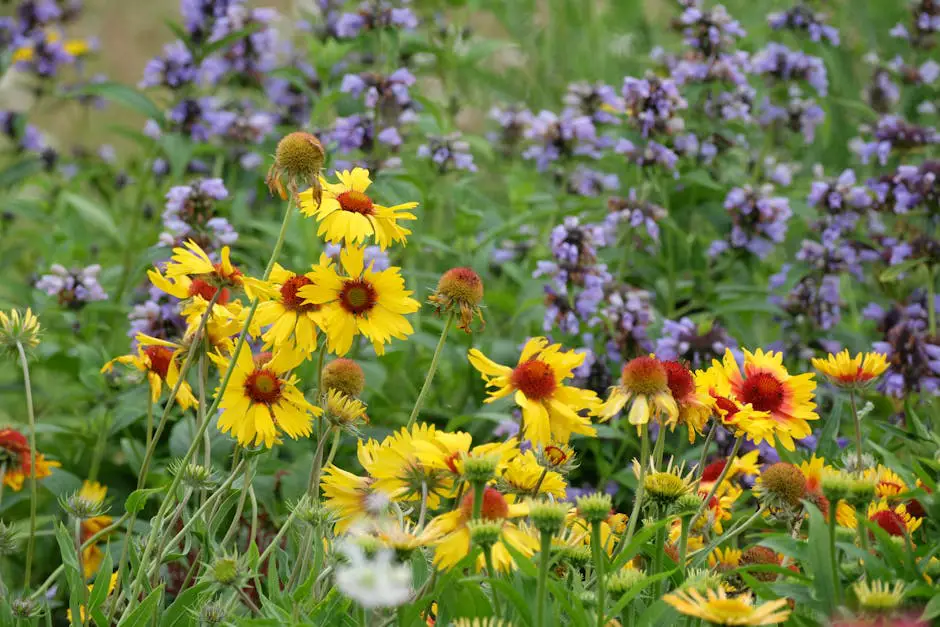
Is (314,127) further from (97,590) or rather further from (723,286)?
(97,590)

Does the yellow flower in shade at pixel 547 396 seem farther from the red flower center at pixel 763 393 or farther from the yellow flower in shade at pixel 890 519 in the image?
the yellow flower in shade at pixel 890 519

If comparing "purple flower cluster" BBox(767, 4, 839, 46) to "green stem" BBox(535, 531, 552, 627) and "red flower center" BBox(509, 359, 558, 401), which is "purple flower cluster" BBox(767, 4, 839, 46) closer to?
"red flower center" BBox(509, 359, 558, 401)

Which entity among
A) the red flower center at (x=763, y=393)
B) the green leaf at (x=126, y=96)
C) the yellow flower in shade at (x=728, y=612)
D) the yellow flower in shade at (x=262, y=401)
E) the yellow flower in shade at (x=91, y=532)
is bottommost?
the yellow flower in shade at (x=91, y=532)

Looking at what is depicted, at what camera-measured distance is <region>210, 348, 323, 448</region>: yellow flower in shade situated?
1.62m

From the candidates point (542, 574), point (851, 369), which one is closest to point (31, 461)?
point (542, 574)

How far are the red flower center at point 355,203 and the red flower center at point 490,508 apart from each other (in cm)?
48

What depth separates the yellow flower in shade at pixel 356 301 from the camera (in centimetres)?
159

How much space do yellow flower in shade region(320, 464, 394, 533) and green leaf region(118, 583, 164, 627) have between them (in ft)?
0.82

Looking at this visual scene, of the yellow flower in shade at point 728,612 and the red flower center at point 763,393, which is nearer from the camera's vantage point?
the yellow flower in shade at point 728,612

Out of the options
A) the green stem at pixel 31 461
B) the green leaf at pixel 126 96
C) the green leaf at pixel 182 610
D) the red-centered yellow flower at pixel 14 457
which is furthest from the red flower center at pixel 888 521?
the green leaf at pixel 126 96

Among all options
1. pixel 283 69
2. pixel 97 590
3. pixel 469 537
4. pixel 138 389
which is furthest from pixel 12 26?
pixel 469 537

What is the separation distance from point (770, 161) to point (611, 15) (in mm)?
2780

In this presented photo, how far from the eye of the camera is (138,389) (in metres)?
2.62

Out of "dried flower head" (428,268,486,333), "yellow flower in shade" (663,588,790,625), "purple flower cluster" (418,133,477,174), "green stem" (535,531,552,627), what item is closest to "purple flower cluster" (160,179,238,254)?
"purple flower cluster" (418,133,477,174)
